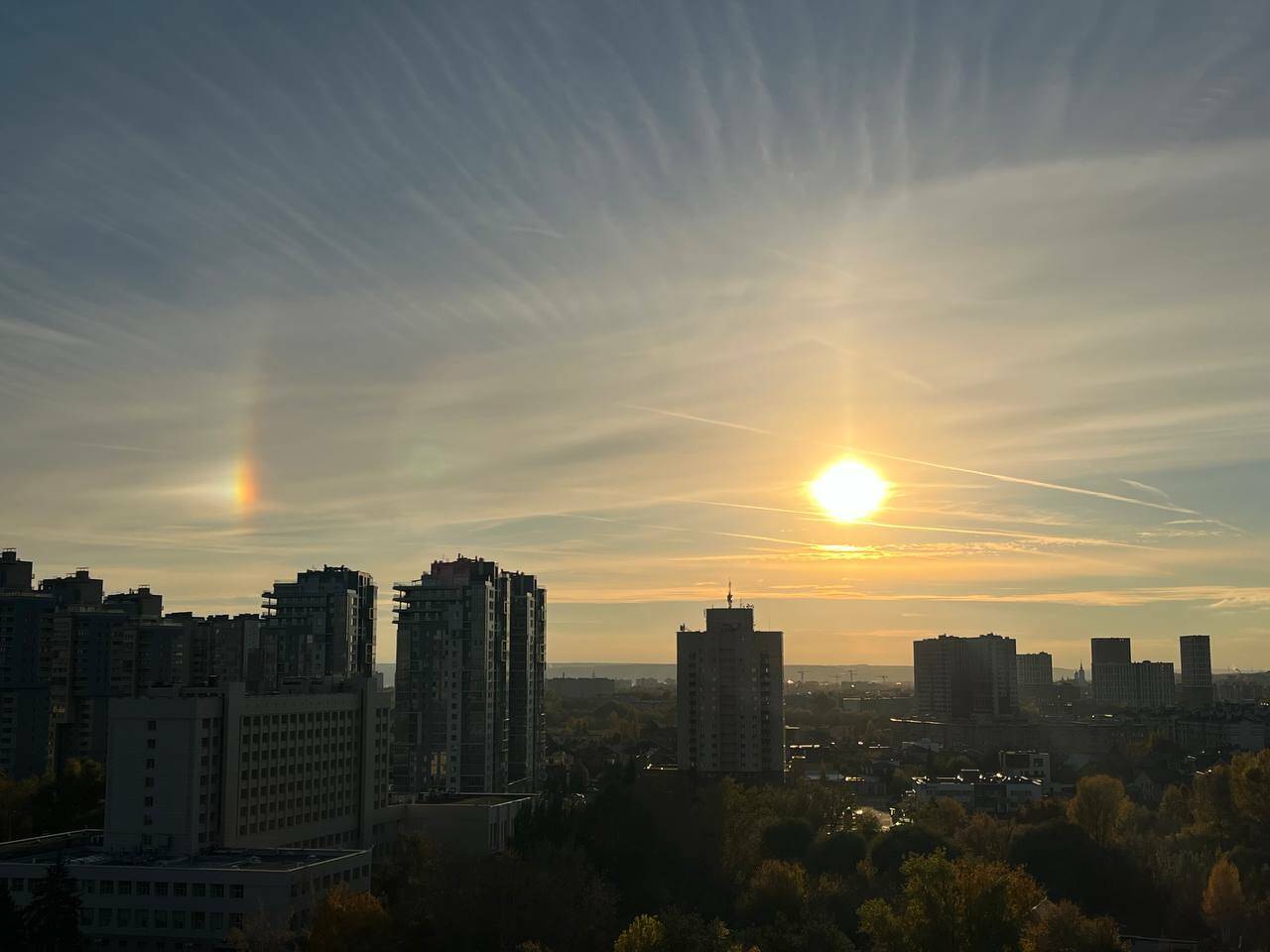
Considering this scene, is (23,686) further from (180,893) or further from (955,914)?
(955,914)

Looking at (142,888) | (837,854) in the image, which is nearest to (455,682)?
(837,854)

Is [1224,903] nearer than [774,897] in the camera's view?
No

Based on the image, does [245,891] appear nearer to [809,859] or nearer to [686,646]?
[809,859]

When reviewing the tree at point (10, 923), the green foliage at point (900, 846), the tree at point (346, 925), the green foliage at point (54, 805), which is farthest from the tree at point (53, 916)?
the green foliage at point (900, 846)

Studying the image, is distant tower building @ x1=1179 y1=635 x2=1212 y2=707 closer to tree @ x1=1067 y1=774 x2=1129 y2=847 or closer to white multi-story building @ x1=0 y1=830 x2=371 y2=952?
tree @ x1=1067 y1=774 x2=1129 y2=847

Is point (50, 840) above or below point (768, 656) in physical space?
below

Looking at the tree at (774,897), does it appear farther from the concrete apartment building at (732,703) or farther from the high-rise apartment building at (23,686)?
the high-rise apartment building at (23,686)

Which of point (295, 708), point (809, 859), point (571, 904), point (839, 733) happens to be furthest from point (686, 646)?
point (839, 733)
